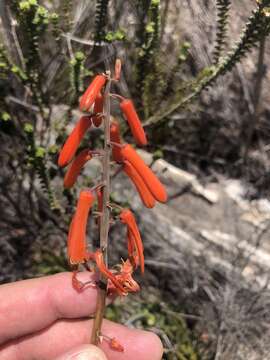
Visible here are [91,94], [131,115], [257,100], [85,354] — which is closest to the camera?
[91,94]

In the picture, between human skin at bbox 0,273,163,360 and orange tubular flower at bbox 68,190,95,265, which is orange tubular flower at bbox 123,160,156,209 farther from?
human skin at bbox 0,273,163,360

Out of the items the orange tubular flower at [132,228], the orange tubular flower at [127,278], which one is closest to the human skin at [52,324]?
the orange tubular flower at [127,278]

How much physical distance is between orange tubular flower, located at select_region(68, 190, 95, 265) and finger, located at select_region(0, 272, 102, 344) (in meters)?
0.83

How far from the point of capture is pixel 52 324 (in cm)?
339

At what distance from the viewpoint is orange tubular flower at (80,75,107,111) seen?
200cm

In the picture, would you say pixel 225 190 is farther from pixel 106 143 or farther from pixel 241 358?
pixel 106 143

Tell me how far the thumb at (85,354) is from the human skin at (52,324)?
1.22 feet

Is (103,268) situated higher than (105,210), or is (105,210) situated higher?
(105,210)

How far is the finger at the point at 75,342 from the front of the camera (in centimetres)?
330

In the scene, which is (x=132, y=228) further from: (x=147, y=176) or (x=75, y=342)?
(x=75, y=342)

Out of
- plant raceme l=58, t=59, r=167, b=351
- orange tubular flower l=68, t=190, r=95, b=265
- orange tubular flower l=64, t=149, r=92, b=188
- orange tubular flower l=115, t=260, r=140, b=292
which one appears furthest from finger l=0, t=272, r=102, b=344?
orange tubular flower l=64, t=149, r=92, b=188

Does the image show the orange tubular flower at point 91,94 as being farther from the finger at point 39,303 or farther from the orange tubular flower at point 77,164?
the finger at point 39,303

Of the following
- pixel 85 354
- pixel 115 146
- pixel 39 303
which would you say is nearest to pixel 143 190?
pixel 115 146

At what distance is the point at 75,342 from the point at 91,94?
6.05 ft
